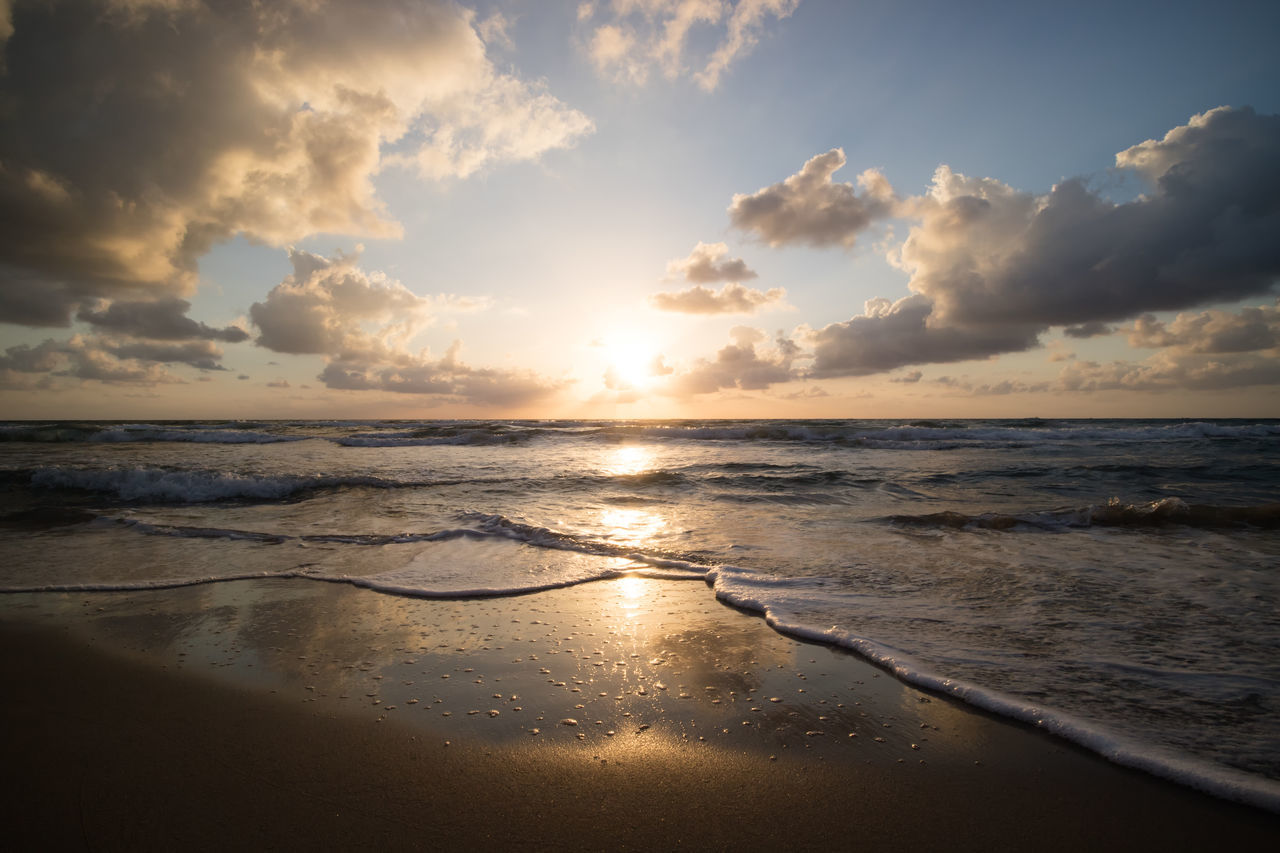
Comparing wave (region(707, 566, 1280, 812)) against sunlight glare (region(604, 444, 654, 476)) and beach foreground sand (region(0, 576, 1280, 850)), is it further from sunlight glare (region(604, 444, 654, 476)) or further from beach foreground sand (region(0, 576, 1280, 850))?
sunlight glare (region(604, 444, 654, 476))

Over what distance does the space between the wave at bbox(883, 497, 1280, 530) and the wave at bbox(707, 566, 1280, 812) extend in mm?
4907

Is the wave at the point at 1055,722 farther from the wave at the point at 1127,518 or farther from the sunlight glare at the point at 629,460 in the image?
the sunlight glare at the point at 629,460

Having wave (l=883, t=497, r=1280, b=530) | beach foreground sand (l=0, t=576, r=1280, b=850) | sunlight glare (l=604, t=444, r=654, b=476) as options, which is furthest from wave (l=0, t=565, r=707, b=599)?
sunlight glare (l=604, t=444, r=654, b=476)

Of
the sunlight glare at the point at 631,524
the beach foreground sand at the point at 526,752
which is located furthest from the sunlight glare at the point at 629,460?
the beach foreground sand at the point at 526,752

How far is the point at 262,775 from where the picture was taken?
2.49 metres

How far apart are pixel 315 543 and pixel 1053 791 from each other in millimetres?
7704

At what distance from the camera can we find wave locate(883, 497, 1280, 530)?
801 centimetres

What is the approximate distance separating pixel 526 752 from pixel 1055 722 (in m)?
2.73

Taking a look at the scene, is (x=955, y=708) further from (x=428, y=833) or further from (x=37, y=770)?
(x=37, y=770)

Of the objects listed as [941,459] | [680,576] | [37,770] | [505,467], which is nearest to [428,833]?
[37,770]

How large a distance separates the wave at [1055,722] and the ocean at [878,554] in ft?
0.04

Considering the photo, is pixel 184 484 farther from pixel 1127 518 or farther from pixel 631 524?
pixel 1127 518

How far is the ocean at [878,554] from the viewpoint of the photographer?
322 cm

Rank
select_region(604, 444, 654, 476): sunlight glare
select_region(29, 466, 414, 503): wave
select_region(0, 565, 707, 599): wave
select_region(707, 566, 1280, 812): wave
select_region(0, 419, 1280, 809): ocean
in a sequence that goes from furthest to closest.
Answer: select_region(604, 444, 654, 476): sunlight glare, select_region(29, 466, 414, 503): wave, select_region(0, 565, 707, 599): wave, select_region(0, 419, 1280, 809): ocean, select_region(707, 566, 1280, 812): wave
